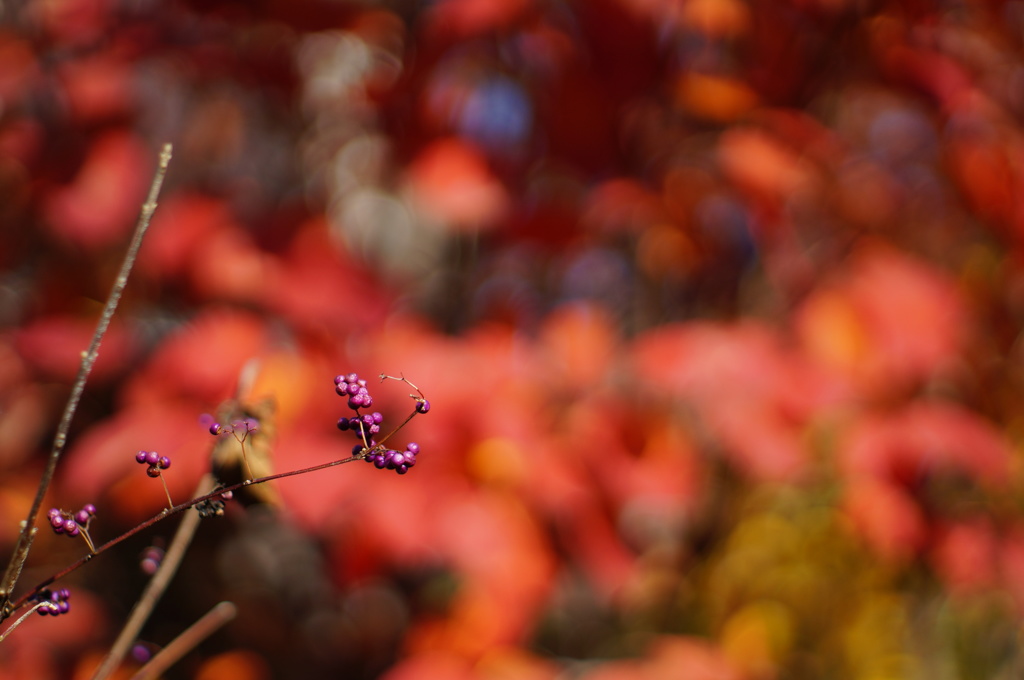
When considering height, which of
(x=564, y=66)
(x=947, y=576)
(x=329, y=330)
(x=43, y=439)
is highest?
(x=564, y=66)

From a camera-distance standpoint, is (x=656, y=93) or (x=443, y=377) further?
(x=656, y=93)

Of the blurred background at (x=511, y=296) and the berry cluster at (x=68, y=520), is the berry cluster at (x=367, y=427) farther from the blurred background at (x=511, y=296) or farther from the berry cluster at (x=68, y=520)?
the blurred background at (x=511, y=296)

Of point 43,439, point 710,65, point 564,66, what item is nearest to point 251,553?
point 43,439

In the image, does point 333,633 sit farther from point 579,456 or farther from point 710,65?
point 710,65

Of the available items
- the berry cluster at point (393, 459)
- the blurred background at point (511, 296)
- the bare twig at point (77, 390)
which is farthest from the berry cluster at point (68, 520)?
the blurred background at point (511, 296)

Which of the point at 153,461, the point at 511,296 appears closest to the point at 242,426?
the point at 153,461

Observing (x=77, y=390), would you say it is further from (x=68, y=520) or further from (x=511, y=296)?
(x=511, y=296)
